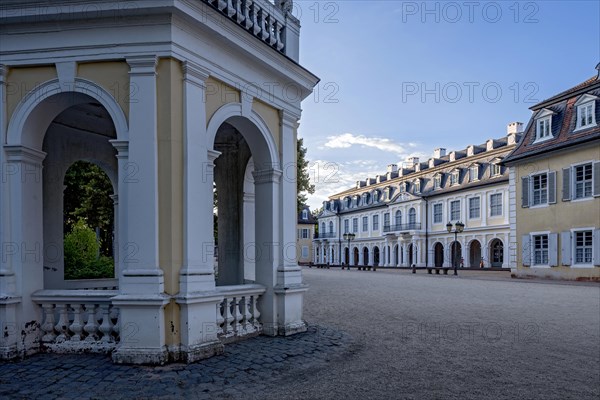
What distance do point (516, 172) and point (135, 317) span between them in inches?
1009

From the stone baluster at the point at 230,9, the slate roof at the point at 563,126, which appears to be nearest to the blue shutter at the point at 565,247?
the slate roof at the point at 563,126

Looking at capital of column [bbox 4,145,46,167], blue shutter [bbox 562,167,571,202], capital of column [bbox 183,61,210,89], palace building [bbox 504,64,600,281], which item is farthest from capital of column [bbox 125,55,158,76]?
blue shutter [bbox 562,167,571,202]

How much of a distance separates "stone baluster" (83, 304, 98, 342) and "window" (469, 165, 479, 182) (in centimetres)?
3856

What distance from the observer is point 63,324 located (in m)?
5.69

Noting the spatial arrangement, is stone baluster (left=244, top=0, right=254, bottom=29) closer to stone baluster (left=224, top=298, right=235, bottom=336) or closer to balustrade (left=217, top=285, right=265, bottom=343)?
balustrade (left=217, top=285, right=265, bottom=343)

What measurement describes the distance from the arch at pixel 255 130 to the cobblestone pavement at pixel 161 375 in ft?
9.67

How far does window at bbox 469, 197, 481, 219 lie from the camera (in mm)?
38844

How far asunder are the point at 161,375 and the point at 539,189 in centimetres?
2485

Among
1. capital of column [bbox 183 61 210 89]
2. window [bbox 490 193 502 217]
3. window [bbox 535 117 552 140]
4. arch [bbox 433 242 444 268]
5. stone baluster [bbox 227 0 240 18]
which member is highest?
window [bbox 535 117 552 140]

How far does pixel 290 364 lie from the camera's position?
5387mm

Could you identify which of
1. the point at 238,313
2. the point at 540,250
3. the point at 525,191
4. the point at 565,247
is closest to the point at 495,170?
the point at 525,191

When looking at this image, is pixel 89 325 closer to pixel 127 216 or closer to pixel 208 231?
pixel 127 216

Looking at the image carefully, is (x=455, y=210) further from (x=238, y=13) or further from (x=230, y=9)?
(x=230, y=9)

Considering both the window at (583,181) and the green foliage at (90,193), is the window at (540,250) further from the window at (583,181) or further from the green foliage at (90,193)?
the green foliage at (90,193)
